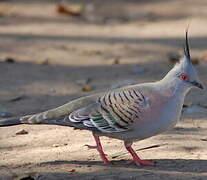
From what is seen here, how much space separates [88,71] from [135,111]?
152 inches

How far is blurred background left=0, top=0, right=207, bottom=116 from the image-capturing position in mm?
8492

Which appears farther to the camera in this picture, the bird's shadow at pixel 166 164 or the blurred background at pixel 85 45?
the blurred background at pixel 85 45

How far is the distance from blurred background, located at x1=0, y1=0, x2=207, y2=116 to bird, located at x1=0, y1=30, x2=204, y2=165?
7.05 ft

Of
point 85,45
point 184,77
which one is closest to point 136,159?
point 184,77

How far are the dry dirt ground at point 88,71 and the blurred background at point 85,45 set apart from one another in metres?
0.01

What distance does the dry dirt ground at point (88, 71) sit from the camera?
5.56 m

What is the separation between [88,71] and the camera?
9.17 meters

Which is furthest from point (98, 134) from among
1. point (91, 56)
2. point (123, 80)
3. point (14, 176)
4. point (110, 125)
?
point (91, 56)

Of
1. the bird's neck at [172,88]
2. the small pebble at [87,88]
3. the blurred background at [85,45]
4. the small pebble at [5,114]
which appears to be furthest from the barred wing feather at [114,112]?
the small pebble at [87,88]

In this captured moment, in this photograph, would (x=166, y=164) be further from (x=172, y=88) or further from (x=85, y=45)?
(x=85, y=45)

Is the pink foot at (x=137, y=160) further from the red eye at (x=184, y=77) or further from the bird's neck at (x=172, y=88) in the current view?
the red eye at (x=184, y=77)

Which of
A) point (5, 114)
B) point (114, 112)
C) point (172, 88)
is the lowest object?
point (5, 114)

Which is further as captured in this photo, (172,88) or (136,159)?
(136,159)

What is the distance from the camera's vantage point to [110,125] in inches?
212
